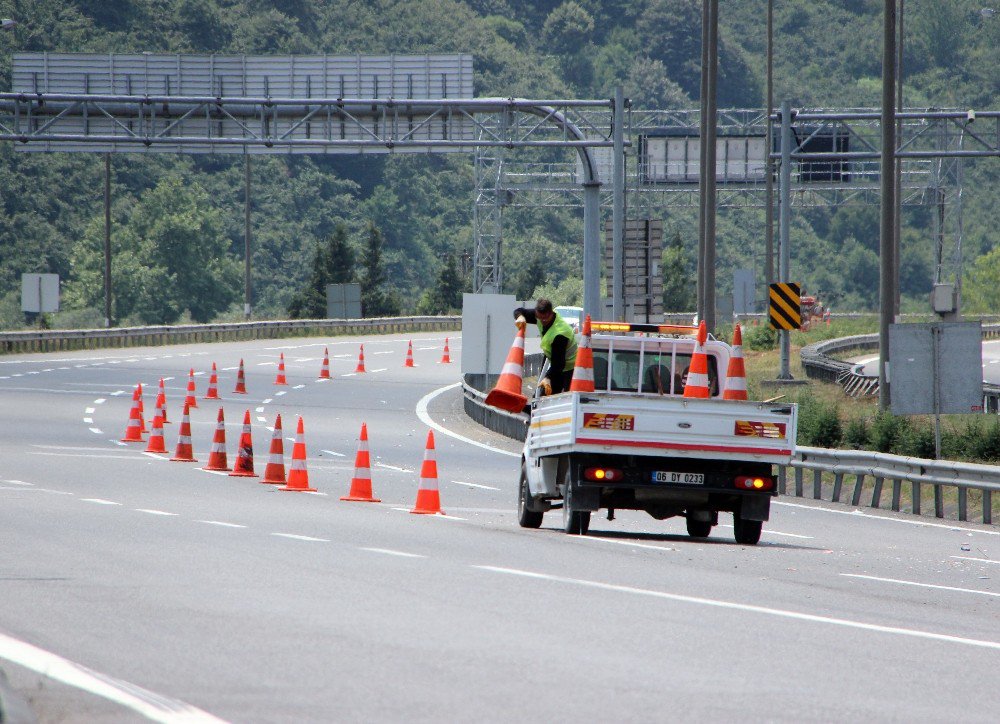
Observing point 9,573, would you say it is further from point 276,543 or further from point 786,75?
point 786,75

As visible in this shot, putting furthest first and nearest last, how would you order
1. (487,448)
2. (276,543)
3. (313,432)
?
1. (313,432)
2. (487,448)
3. (276,543)

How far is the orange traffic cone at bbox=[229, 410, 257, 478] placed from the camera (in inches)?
949

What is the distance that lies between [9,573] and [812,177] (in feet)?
240

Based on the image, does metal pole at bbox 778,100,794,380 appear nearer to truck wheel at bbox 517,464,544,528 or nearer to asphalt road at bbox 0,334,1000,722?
asphalt road at bbox 0,334,1000,722

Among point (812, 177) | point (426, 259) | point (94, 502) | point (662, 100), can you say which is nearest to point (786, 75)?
point (662, 100)

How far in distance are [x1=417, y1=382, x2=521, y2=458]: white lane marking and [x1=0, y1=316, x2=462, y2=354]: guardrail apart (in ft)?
59.9

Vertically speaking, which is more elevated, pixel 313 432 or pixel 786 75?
pixel 786 75

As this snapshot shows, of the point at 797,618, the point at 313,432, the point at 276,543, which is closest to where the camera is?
the point at 797,618

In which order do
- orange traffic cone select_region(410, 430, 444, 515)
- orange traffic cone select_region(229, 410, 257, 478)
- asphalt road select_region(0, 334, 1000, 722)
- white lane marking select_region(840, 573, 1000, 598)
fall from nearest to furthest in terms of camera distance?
1. asphalt road select_region(0, 334, 1000, 722)
2. white lane marking select_region(840, 573, 1000, 598)
3. orange traffic cone select_region(410, 430, 444, 515)
4. orange traffic cone select_region(229, 410, 257, 478)

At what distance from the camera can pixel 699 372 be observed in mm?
17328

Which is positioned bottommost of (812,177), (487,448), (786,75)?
(487,448)

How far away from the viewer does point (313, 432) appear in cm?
3447

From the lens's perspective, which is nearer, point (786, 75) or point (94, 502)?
point (94, 502)

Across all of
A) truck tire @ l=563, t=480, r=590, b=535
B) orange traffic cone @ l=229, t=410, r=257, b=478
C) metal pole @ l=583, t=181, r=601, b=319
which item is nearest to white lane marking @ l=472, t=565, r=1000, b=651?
truck tire @ l=563, t=480, r=590, b=535
